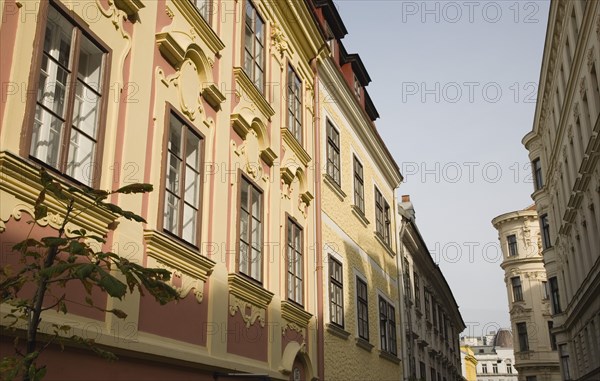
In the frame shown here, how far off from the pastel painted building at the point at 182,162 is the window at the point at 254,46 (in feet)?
0.14

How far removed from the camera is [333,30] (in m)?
19.0

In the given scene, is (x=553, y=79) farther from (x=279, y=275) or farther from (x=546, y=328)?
(x=546, y=328)

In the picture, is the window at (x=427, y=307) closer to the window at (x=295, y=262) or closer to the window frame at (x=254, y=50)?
the window at (x=295, y=262)

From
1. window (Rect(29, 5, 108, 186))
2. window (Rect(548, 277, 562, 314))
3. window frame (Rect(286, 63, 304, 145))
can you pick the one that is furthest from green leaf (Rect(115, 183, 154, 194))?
window (Rect(548, 277, 562, 314))

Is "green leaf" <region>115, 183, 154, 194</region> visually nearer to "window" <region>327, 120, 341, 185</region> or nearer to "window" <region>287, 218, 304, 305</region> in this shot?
"window" <region>287, 218, 304, 305</region>

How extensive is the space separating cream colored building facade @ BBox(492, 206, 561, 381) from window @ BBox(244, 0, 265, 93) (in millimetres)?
41651

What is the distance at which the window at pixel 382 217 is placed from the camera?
71.4 feet

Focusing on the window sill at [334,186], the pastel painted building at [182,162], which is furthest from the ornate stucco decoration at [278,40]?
the window sill at [334,186]

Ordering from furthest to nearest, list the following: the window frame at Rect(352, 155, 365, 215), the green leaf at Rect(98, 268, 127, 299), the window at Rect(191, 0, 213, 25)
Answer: the window frame at Rect(352, 155, 365, 215) → the window at Rect(191, 0, 213, 25) → the green leaf at Rect(98, 268, 127, 299)

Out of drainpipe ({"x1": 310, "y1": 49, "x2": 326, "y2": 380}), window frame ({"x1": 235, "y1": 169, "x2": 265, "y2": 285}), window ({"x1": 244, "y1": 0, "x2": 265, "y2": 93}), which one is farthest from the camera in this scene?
drainpipe ({"x1": 310, "y1": 49, "x2": 326, "y2": 380})

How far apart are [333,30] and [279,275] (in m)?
9.21

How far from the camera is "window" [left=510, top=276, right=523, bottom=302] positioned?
2034 inches

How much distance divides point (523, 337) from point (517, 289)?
3.73m

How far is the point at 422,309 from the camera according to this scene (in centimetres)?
2922
